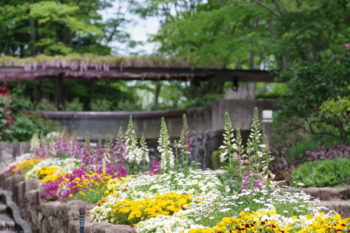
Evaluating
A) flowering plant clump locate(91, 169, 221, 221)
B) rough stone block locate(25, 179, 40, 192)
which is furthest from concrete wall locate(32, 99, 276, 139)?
flowering plant clump locate(91, 169, 221, 221)

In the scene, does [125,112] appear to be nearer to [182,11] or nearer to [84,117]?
[84,117]

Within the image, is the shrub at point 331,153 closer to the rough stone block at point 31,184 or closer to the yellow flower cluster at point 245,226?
the rough stone block at point 31,184

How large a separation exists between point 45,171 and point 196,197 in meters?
6.87

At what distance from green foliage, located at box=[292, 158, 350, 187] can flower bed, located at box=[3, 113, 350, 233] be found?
10.0 feet

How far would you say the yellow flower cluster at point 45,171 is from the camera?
12.6 meters

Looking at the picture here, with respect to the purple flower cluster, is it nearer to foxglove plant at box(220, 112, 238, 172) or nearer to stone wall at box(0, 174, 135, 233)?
stone wall at box(0, 174, 135, 233)

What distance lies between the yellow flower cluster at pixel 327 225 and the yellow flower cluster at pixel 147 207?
6.47ft

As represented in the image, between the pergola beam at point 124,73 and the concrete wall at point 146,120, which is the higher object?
the pergola beam at point 124,73

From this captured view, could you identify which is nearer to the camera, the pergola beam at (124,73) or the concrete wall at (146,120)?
the concrete wall at (146,120)

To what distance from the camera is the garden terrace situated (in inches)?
876

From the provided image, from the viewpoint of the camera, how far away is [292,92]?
48.2ft

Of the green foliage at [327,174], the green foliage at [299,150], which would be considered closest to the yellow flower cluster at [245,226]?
the green foliage at [327,174]

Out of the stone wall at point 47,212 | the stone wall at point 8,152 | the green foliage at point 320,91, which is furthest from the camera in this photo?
the stone wall at point 8,152

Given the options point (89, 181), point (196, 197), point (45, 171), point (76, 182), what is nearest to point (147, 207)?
point (196, 197)
